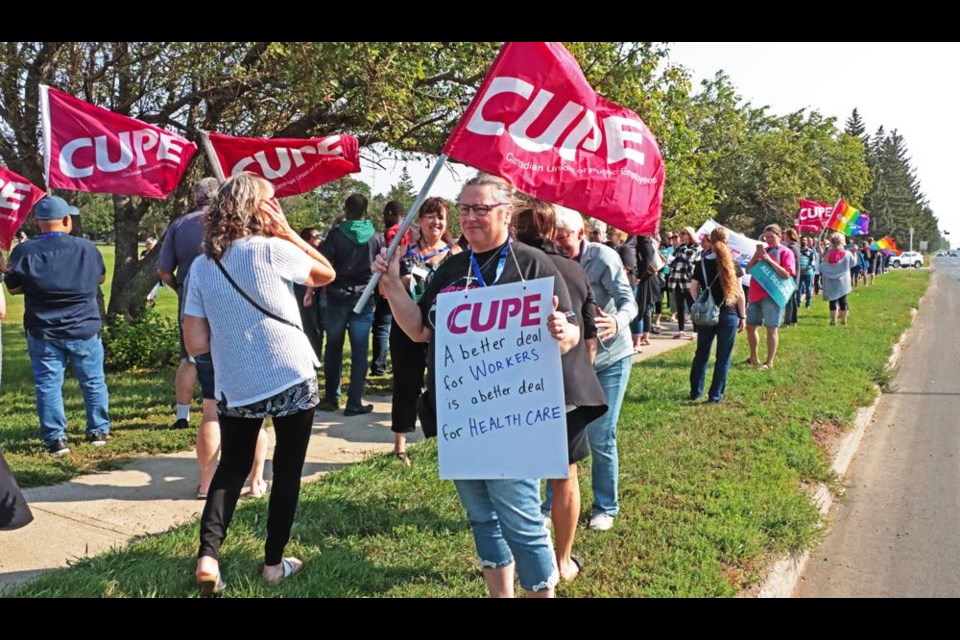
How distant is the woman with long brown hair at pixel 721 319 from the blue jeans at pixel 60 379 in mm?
5745

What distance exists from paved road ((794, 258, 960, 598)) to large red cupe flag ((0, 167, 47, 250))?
7.51 meters

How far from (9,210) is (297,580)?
568 cm

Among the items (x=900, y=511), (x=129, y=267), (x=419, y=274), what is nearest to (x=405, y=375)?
(x=419, y=274)

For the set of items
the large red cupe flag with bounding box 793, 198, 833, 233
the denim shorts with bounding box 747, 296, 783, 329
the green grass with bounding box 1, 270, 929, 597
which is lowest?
the green grass with bounding box 1, 270, 929, 597

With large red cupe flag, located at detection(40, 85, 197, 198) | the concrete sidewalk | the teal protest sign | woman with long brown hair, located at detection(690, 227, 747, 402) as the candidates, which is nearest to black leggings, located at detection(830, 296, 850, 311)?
the teal protest sign

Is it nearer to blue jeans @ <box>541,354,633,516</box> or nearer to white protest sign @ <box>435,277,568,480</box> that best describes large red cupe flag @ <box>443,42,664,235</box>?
blue jeans @ <box>541,354,633,516</box>

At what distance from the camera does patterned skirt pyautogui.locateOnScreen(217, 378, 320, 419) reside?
3342mm

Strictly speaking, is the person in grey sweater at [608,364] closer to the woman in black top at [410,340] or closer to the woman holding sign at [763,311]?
the woman in black top at [410,340]

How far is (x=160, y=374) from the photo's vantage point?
913 cm

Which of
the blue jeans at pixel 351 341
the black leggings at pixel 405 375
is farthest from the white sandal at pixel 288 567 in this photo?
the blue jeans at pixel 351 341

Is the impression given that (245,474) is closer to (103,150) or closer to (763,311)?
(103,150)

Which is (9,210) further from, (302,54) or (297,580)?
(297,580)

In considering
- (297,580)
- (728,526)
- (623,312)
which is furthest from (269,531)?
(728,526)

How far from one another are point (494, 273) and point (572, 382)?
57 centimetres
